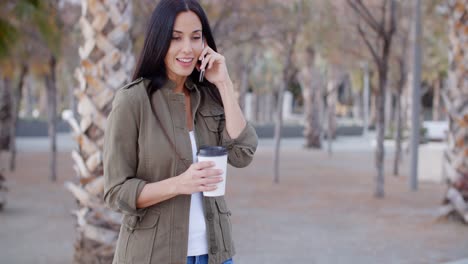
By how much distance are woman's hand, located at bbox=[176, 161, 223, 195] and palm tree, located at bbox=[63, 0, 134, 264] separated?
317 cm

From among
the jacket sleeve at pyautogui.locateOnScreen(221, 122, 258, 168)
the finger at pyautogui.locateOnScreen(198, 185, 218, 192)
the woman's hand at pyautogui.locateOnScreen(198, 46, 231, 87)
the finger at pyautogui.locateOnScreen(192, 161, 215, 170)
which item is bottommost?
the finger at pyautogui.locateOnScreen(198, 185, 218, 192)

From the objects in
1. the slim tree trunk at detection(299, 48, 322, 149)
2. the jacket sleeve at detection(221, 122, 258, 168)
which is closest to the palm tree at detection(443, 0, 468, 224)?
the jacket sleeve at detection(221, 122, 258, 168)

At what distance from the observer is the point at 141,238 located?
79.3 inches

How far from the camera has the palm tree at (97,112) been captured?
16.4 feet

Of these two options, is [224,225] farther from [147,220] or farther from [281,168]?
[281,168]

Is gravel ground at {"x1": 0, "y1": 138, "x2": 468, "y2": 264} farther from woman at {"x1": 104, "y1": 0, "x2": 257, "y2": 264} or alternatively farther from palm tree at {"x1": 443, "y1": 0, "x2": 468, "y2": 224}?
woman at {"x1": 104, "y1": 0, "x2": 257, "y2": 264}

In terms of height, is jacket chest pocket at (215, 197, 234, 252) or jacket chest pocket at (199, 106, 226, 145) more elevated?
jacket chest pocket at (199, 106, 226, 145)

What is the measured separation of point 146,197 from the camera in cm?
194

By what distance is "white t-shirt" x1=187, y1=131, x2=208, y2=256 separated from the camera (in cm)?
207

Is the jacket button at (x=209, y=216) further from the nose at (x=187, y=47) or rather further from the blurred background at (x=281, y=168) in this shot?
the blurred background at (x=281, y=168)

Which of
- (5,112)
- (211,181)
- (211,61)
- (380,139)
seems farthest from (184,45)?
(5,112)

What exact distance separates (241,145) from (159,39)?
486 mm

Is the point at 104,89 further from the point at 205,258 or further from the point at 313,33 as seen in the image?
the point at 313,33

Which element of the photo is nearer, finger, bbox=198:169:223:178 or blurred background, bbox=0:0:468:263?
finger, bbox=198:169:223:178
